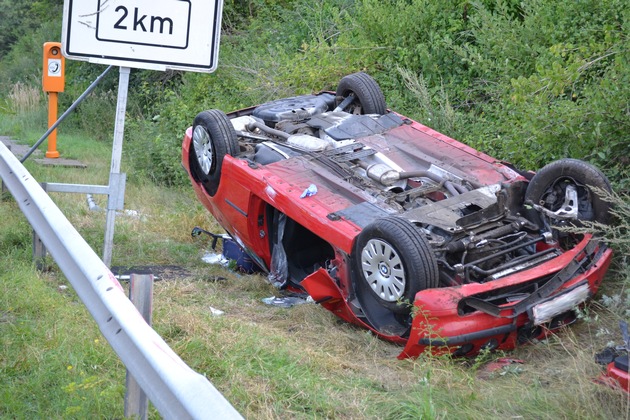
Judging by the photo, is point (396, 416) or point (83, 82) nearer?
point (396, 416)

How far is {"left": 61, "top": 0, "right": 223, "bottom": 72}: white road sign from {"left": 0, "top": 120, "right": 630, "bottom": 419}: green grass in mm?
1611

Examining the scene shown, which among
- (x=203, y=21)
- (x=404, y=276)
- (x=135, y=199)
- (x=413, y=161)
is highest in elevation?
(x=203, y=21)

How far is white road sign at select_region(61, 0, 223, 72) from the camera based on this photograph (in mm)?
5422

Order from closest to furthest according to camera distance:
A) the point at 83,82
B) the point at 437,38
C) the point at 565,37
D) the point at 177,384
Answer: the point at 177,384 < the point at 565,37 < the point at 437,38 < the point at 83,82

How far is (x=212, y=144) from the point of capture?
664 centimetres

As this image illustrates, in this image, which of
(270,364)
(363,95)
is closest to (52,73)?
(363,95)

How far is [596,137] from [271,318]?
2.85m

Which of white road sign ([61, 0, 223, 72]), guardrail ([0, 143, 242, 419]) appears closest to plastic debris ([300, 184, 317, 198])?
white road sign ([61, 0, 223, 72])

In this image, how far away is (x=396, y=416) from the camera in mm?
3729

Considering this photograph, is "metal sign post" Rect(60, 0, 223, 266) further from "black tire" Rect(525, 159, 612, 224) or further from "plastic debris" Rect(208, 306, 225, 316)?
"black tire" Rect(525, 159, 612, 224)

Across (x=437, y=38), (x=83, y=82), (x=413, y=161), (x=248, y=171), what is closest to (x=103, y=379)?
(x=248, y=171)

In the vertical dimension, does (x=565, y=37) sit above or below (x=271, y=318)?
above

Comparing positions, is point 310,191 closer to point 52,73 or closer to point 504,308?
point 504,308

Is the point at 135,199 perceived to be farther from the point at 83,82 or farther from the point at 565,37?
the point at 83,82
